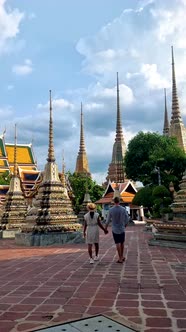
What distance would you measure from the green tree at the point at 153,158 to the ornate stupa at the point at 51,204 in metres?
16.4

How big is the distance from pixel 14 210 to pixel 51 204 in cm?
610

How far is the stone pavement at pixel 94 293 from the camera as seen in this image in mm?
4062

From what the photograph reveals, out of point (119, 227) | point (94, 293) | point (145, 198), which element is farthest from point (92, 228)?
point (145, 198)

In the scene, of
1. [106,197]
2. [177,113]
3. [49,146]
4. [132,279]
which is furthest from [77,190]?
[132,279]

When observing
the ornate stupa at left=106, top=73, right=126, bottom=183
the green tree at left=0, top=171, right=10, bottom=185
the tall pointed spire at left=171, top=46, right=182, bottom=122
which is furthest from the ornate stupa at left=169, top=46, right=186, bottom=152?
the green tree at left=0, top=171, right=10, bottom=185

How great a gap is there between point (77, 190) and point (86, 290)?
3963 centimetres

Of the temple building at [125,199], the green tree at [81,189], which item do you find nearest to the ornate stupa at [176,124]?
the temple building at [125,199]

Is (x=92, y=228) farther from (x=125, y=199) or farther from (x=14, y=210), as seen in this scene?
(x=125, y=199)

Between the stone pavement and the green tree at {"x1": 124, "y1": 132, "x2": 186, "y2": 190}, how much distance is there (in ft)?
76.6

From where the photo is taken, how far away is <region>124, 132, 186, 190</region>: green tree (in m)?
31.3

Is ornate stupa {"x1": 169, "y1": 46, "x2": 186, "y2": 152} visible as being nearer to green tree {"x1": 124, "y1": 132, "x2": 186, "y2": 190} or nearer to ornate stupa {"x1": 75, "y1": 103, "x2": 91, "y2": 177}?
green tree {"x1": 124, "y1": 132, "x2": 186, "y2": 190}

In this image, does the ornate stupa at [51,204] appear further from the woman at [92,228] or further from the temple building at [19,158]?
the temple building at [19,158]

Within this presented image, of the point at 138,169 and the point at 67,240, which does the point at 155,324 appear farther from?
the point at 138,169

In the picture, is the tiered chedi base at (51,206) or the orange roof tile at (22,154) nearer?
the tiered chedi base at (51,206)
